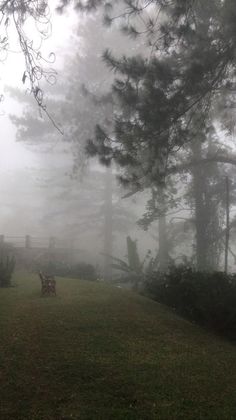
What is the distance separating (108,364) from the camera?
6250 mm

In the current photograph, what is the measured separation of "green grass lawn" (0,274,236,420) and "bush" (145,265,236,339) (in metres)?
0.46

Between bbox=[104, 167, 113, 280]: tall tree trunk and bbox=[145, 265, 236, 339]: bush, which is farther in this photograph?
bbox=[104, 167, 113, 280]: tall tree trunk

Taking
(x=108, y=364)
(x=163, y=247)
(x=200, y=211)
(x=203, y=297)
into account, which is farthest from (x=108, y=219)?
(x=108, y=364)

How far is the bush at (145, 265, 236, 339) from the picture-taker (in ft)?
28.3

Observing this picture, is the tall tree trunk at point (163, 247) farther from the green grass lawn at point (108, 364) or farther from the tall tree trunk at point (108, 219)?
the green grass lawn at point (108, 364)

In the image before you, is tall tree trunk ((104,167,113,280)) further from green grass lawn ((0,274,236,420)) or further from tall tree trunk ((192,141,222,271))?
green grass lawn ((0,274,236,420))

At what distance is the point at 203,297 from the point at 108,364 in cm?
333

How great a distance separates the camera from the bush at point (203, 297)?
8633mm

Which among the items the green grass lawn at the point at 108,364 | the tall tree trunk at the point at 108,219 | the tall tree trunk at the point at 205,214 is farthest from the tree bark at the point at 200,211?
the green grass lawn at the point at 108,364

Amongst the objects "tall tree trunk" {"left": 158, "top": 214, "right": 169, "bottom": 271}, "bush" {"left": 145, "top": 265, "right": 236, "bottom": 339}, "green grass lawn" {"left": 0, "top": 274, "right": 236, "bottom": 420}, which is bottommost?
"green grass lawn" {"left": 0, "top": 274, "right": 236, "bottom": 420}

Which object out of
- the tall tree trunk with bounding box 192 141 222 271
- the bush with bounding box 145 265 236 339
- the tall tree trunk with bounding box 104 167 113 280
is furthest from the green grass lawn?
the tall tree trunk with bounding box 104 167 113 280

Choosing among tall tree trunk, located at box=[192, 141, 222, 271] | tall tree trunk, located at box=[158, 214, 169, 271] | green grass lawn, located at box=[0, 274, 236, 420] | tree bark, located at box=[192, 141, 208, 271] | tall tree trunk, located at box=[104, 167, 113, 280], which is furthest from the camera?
tall tree trunk, located at box=[104, 167, 113, 280]

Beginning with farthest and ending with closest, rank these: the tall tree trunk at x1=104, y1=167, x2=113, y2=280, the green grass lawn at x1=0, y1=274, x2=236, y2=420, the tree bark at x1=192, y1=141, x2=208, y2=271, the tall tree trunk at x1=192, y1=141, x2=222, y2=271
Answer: the tall tree trunk at x1=104, y1=167, x2=113, y2=280
the tall tree trunk at x1=192, y1=141, x2=222, y2=271
the tree bark at x1=192, y1=141, x2=208, y2=271
the green grass lawn at x1=0, y1=274, x2=236, y2=420

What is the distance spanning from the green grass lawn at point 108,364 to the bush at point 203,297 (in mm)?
456
